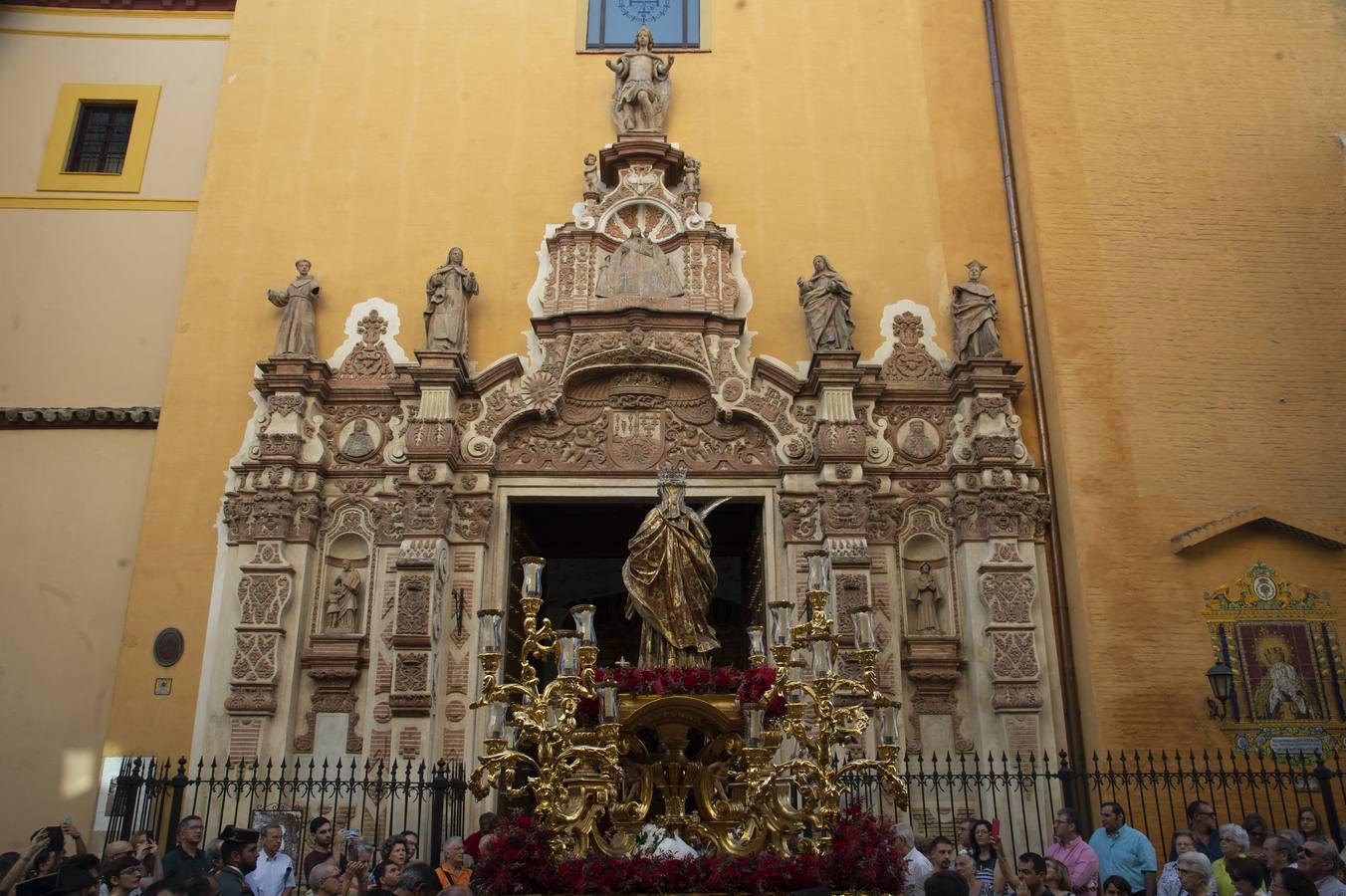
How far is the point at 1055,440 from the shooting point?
13.1m

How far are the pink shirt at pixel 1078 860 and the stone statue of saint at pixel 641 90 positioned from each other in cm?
944

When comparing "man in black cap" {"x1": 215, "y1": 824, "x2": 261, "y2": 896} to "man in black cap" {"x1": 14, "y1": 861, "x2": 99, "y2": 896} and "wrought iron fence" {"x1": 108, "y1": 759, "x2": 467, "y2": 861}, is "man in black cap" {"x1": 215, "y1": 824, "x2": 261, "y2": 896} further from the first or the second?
"wrought iron fence" {"x1": 108, "y1": 759, "x2": 467, "y2": 861}

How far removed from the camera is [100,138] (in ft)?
51.8

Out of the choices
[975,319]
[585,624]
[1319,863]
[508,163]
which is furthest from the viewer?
[508,163]

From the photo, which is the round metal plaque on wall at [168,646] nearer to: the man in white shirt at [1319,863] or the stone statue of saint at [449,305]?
the stone statue of saint at [449,305]

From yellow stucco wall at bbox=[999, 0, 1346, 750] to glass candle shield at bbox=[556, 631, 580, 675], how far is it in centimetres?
636

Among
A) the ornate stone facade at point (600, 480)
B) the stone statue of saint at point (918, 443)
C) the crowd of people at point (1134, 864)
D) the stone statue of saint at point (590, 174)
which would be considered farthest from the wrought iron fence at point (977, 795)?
the stone statue of saint at point (590, 174)

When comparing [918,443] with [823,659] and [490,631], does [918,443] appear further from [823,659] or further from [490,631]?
[490,631]

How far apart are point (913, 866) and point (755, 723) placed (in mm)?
1502

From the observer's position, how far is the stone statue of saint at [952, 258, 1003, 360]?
13.3 meters

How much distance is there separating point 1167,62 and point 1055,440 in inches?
201

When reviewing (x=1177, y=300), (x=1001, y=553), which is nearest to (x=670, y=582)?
(x=1001, y=553)

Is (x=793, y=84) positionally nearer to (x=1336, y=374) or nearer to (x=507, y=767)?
(x=1336, y=374)

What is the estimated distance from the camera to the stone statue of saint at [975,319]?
1334 cm
